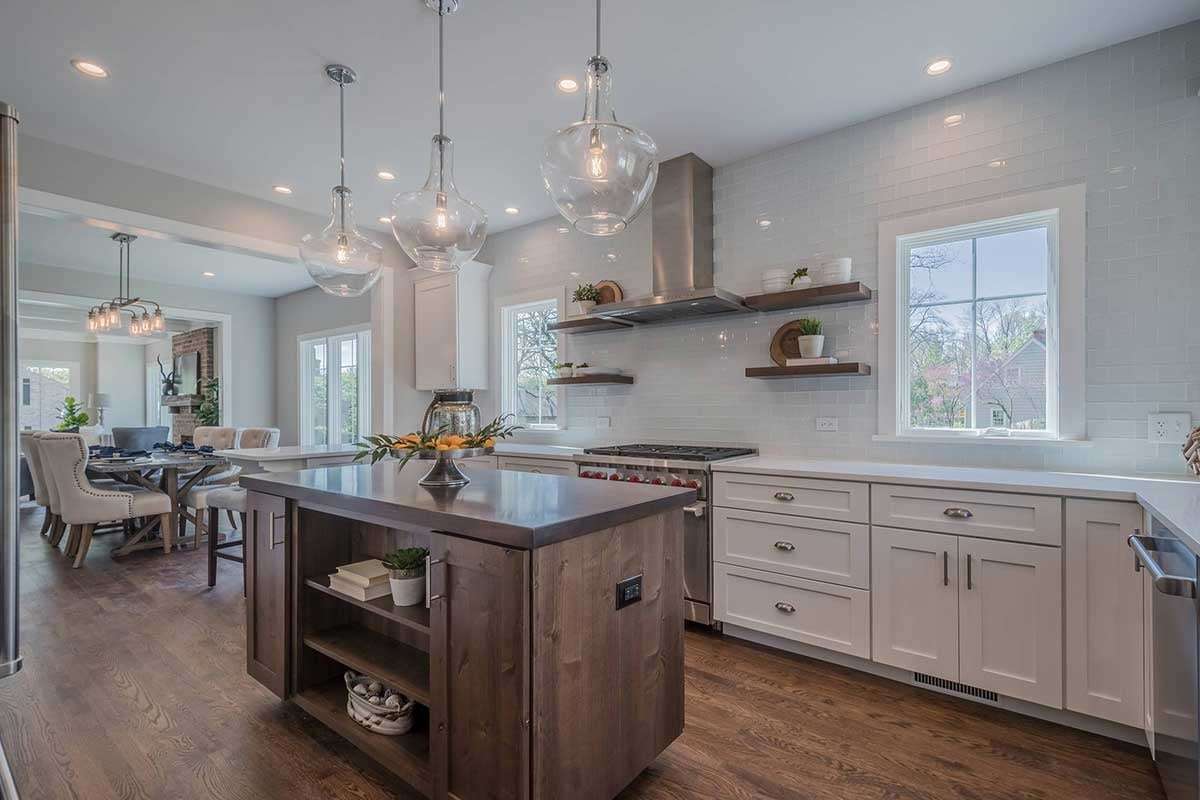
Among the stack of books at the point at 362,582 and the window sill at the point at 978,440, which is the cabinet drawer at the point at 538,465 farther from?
the window sill at the point at 978,440

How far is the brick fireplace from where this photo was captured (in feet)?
26.6

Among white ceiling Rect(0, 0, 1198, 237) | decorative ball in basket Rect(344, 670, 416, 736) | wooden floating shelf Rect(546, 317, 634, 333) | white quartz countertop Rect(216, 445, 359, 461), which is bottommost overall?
decorative ball in basket Rect(344, 670, 416, 736)

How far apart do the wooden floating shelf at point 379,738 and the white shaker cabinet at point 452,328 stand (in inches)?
117

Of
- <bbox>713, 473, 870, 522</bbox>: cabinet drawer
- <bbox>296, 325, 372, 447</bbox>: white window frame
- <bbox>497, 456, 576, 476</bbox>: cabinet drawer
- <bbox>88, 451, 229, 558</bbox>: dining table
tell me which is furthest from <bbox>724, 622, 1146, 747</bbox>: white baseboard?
<bbox>296, 325, 372, 447</bbox>: white window frame

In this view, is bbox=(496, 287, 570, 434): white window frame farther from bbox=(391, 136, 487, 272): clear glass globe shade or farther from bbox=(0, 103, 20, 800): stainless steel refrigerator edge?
bbox=(0, 103, 20, 800): stainless steel refrigerator edge

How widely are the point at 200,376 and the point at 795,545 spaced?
8.83 metres

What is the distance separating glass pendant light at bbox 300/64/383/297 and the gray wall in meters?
4.60

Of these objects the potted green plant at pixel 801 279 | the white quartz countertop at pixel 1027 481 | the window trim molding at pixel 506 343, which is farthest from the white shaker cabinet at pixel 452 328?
the potted green plant at pixel 801 279

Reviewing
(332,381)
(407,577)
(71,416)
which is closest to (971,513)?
(407,577)

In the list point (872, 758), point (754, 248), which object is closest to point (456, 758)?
point (872, 758)

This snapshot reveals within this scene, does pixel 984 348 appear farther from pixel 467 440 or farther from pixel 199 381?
pixel 199 381

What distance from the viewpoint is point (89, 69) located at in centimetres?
273

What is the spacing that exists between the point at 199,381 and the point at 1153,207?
10046 mm

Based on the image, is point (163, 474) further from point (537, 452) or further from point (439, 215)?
point (439, 215)
